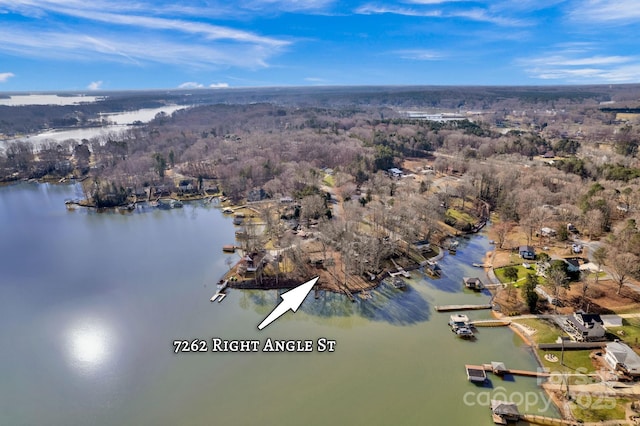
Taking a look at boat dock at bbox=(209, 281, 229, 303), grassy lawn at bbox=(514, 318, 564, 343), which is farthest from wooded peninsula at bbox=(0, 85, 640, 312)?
grassy lawn at bbox=(514, 318, 564, 343)

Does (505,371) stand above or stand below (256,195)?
below

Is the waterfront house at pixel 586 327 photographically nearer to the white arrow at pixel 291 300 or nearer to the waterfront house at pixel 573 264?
the waterfront house at pixel 573 264

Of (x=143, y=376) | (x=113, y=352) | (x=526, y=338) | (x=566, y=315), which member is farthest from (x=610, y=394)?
(x=113, y=352)

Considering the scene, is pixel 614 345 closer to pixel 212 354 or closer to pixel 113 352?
pixel 212 354

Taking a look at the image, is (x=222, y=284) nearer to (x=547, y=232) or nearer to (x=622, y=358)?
(x=622, y=358)

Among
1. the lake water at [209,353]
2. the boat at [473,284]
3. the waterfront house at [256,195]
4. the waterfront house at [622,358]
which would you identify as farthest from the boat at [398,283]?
the waterfront house at [256,195]

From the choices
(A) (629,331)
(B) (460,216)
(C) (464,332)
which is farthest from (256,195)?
(A) (629,331)

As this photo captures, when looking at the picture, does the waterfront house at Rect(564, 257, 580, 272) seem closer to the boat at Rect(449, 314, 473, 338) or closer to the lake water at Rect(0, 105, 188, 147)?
the boat at Rect(449, 314, 473, 338)
